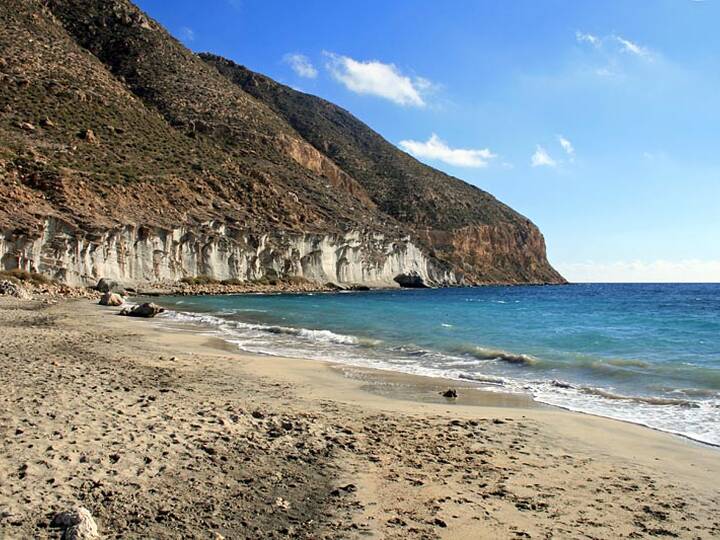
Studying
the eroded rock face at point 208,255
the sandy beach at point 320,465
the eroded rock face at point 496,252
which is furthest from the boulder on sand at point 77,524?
the eroded rock face at point 496,252

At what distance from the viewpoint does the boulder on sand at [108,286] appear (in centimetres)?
4044

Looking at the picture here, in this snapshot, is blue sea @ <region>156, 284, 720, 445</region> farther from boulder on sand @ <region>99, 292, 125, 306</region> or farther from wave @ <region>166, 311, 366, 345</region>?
boulder on sand @ <region>99, 292, 125, 306</region>

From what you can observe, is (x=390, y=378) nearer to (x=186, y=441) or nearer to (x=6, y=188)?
(x=186, y=441)

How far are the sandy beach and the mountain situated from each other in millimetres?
35235

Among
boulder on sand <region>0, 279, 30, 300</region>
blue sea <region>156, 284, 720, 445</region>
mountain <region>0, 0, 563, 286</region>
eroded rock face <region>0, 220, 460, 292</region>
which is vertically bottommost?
blue sea <region>156, 284, 720, 445</region>

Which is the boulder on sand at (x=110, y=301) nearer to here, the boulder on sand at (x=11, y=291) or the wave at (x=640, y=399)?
the boulder on sand at (x=11, y=291)

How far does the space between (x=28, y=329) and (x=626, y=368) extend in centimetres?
1699

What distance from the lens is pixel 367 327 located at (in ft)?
81.2

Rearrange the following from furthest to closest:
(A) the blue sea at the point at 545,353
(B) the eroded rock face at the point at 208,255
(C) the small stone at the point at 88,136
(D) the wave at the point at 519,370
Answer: (C) the small stone at the point at 88,136
(B) the eroded rock face at the point at 208,255
(A) the blue sea at the point at 545,353
(D) the wave at the point at 519,370

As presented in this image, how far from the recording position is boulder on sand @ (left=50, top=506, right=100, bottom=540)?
3684 mm

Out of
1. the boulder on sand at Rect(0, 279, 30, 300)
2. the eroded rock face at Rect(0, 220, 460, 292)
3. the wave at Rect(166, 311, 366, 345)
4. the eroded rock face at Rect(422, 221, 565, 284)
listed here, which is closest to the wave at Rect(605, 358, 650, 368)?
the wave at Rect(166, 311, 366, 345)

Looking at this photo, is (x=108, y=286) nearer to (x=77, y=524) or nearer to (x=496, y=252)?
(x=77, y=524)

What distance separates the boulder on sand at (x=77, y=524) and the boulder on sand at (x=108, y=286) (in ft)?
130

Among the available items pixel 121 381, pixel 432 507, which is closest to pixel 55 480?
pixel 432 507
